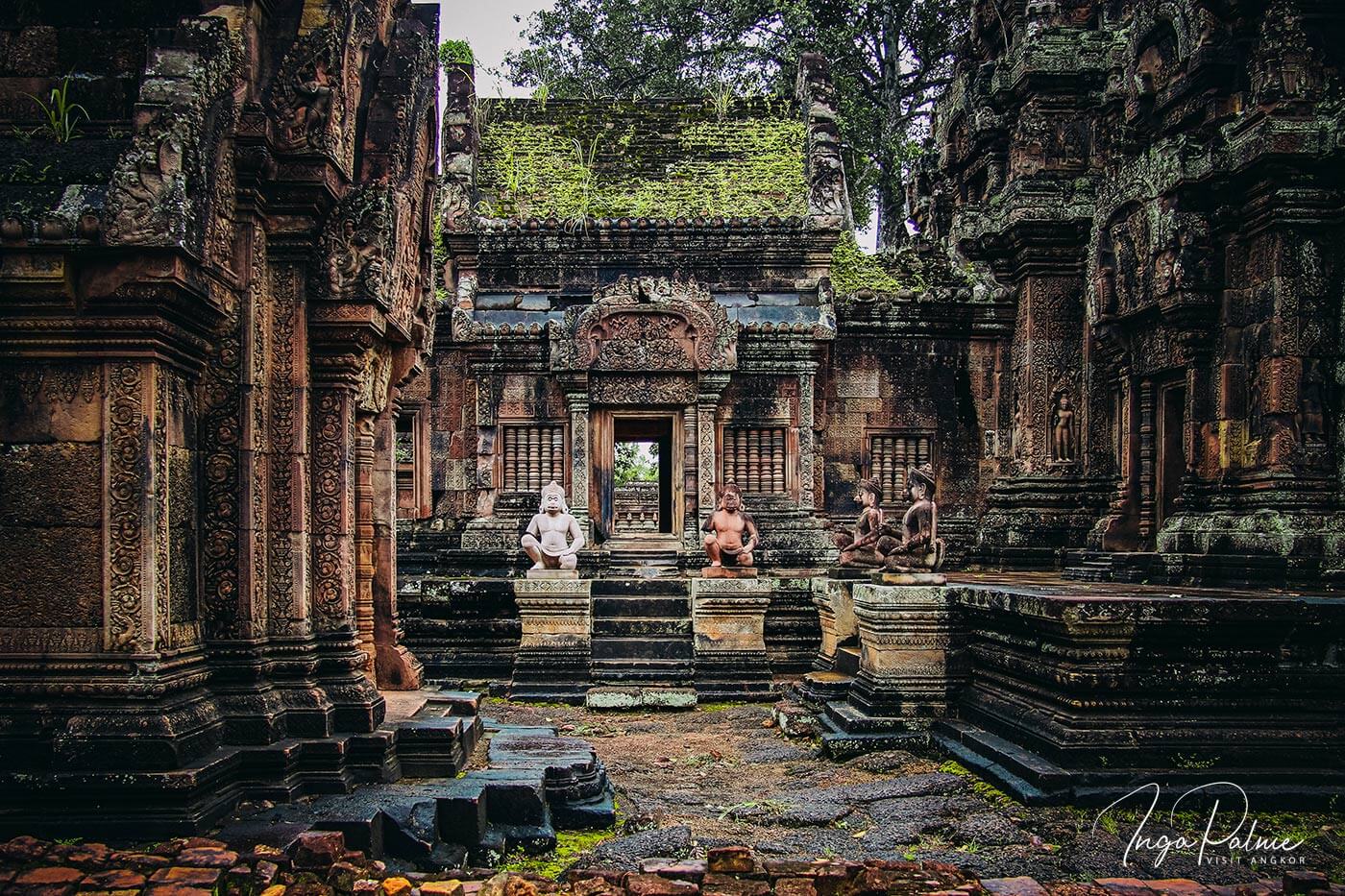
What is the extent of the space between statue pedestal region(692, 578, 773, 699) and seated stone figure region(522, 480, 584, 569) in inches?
57.2

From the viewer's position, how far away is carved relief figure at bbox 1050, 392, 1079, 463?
576 inches

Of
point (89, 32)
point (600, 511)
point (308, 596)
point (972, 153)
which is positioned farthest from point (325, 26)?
point (972, 153)

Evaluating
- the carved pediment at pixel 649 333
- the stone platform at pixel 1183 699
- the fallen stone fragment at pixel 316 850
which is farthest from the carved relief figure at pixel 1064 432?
the fallen stone fragment at pixel 316 850

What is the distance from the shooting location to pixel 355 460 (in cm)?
675

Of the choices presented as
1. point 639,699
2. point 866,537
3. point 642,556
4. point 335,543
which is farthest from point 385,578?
point 642,556

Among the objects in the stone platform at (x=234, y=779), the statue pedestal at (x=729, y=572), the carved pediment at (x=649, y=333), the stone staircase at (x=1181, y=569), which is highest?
the carved pediment at (x=649, y=333)

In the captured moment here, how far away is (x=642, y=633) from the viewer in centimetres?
1183

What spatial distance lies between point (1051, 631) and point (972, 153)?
12.0m

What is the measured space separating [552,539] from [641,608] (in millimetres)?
1451

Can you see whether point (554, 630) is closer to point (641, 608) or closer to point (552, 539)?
point (552, 539)

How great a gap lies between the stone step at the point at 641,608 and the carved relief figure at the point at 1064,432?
20.1 ft

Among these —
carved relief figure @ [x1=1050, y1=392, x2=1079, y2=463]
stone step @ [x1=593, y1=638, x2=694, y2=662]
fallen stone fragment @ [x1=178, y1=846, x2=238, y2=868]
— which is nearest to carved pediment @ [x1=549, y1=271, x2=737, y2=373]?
stone step @ [x1=593, y1=638, x2=694, y2=662]

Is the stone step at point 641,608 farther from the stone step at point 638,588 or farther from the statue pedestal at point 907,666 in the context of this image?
the statue pedestal at point 907,666

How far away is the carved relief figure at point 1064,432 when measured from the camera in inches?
576
